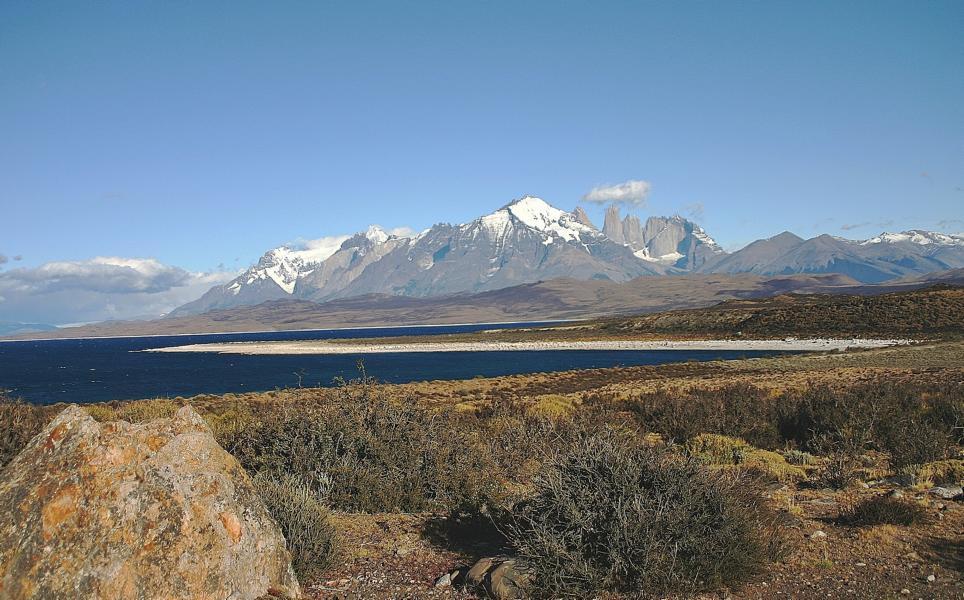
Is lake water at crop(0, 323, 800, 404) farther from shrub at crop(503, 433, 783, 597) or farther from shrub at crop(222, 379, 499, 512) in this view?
shrub at crop(503, 433, 783, 597)

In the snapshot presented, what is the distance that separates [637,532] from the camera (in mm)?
6695

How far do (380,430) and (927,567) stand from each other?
8.59m

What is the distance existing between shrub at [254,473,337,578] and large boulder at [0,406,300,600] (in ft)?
1.75

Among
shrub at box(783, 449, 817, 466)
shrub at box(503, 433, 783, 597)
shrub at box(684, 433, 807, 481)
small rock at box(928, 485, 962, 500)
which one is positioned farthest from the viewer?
shrub at box(783, 449, 817, 466)

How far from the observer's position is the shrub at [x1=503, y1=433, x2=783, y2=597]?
6684 mm

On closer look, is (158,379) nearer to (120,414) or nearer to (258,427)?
(120,414)

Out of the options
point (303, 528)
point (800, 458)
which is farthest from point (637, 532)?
point (800, 458)

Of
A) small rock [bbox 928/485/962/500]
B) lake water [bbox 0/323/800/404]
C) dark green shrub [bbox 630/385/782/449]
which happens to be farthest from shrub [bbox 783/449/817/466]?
lake water [bbox 0/323/800/404]

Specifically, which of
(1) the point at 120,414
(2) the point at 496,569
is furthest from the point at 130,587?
(1) the point at 120,414

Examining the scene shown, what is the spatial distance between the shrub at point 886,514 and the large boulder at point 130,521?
7.94 meters

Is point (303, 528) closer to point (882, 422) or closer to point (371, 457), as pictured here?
point (371, 457)

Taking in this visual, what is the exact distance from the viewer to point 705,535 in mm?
7027

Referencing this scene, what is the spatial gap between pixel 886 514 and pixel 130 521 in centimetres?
972

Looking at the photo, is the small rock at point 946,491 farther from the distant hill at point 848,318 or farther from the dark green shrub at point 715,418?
the distant hill at point 848,318
